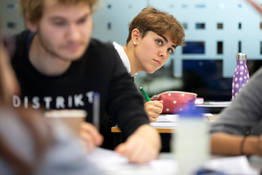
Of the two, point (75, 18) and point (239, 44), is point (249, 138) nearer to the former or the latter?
point (75, 18)

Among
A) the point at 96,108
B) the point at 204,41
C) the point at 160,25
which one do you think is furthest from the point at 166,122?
the point at 204,41

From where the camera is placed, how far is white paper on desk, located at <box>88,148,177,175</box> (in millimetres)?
973

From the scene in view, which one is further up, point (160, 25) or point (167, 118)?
point (160, 25)

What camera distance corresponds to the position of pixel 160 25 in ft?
7.52

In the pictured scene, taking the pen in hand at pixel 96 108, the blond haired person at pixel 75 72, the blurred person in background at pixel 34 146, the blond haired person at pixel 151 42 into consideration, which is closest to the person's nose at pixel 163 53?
the blond haired person at pixel 151 42

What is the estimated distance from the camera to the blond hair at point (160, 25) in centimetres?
228

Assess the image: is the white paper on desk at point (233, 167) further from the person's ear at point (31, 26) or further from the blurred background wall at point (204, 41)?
the blurred background wall at point (204, 41)

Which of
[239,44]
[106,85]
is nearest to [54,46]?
[106,85]

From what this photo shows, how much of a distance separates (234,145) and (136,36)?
1334 millimetres

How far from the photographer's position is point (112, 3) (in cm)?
379

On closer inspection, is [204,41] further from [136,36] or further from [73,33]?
[73,33]

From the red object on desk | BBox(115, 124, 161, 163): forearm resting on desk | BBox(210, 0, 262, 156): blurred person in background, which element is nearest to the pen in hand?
BBox(115, 124, 161, 163): forearm resting on desk

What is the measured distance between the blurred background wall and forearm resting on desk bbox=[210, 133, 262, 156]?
2.55 meters

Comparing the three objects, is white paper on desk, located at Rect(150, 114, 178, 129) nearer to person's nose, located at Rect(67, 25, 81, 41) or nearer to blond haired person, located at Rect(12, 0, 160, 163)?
blond haired person, located at Rect(12, 0, 160, 163)
